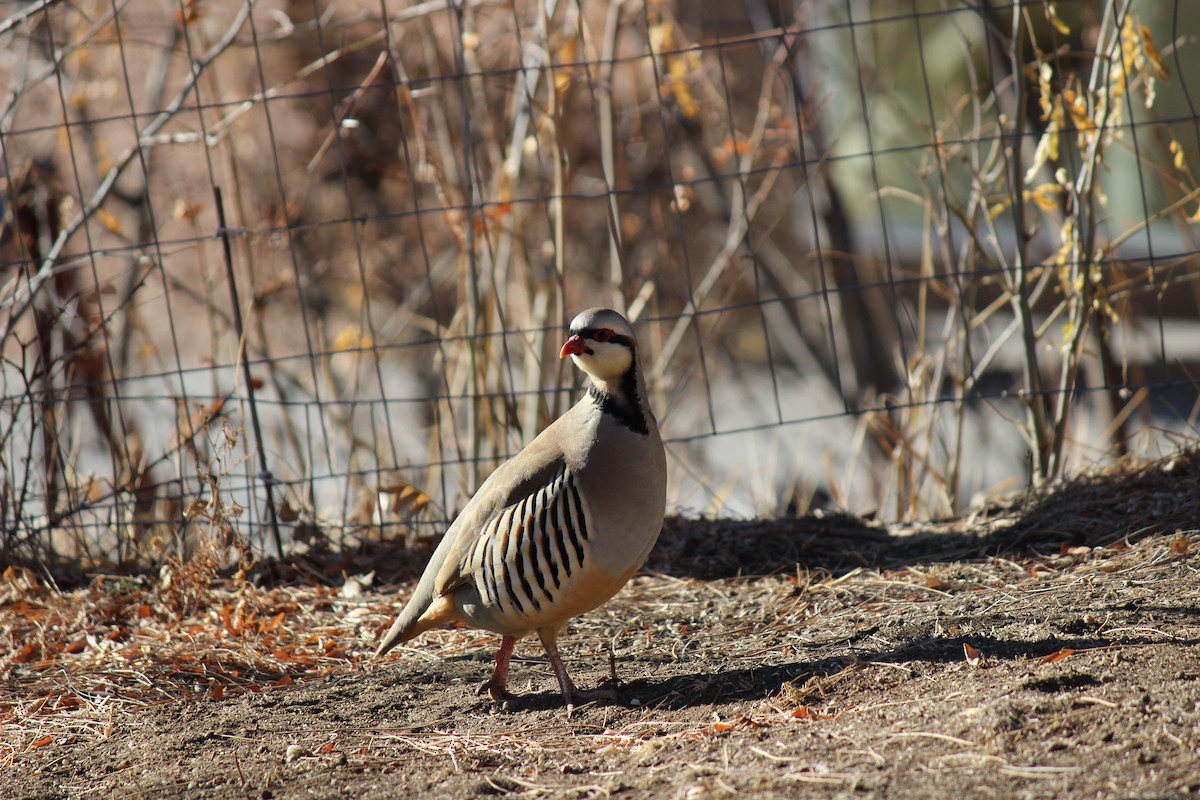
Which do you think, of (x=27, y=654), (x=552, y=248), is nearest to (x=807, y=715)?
(x=27, y=654)

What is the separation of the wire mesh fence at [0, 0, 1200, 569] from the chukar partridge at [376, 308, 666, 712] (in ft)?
3.80

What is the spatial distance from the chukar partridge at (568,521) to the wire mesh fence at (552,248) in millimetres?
1159

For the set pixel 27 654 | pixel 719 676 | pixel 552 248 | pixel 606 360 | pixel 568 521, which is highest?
pixel 552 248

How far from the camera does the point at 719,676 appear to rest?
11.6 ft

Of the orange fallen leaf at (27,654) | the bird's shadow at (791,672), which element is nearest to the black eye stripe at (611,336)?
the bird's shadow at (791,672)

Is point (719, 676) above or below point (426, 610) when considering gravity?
below

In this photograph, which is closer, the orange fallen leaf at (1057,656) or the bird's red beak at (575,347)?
the orange fallen leaf at (1057,656)

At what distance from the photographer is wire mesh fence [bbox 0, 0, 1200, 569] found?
494cm

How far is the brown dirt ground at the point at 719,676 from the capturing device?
106 inches

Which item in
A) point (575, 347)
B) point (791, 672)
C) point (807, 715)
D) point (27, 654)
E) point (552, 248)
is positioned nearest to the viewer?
point (807, 715)

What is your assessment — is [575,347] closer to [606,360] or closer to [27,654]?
[606,360]

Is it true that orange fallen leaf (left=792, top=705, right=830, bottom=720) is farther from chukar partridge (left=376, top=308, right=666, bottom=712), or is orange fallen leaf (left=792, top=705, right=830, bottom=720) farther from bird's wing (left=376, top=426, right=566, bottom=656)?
bird's wing (left=376, top=426, right=566, bottom=656)

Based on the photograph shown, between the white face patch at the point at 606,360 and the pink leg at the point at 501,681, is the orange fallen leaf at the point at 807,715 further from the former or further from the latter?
the white face patch at the point at 606,360

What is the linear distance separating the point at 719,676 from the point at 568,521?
2.18 ft
